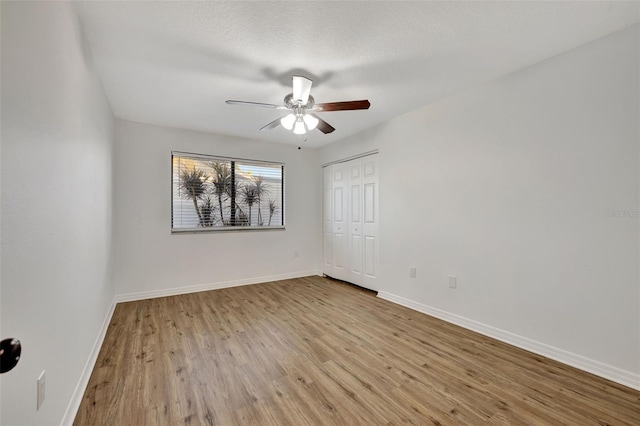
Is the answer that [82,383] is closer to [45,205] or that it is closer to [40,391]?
[40,391]

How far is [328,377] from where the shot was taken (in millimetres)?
1930

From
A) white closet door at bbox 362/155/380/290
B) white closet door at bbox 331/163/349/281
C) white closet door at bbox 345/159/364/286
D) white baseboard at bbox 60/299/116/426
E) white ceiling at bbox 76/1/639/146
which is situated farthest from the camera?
white closet door at bbox 331/163/349/281

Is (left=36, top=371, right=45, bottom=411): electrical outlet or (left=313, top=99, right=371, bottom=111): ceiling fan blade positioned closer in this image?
(left=36, top=371, right=45, bottom=411): electrical outlet

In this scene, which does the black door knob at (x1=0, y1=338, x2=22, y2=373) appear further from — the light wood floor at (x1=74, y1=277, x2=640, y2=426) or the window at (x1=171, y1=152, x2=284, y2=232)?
the window at (x1=171, y1=152, x2=284, y2=232)

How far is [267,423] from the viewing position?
1512 millimetres

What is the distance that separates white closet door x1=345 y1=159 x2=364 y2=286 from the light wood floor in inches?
51.9

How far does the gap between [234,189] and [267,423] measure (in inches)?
137

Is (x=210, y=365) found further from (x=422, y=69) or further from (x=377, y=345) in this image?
(x=422, y=69)

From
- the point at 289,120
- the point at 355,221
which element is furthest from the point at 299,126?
the point at 355,221

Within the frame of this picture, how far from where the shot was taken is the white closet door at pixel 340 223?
4605 mm

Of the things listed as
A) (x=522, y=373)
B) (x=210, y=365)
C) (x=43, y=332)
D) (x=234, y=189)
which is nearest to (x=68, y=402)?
(x=43, y=332)

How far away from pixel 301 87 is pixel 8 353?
2.22 m

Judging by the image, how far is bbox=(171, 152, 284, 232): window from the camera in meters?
4.04

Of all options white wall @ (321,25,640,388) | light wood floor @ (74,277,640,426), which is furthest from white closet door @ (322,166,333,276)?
light wood floor @ (74,277,640,426)
